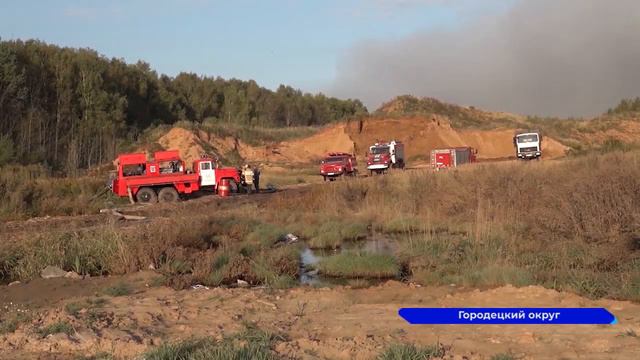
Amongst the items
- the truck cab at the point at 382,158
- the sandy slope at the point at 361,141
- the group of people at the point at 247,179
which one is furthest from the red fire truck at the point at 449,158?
the sandy slope at the point at 361,141

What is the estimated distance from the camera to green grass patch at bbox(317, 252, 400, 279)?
1355cm

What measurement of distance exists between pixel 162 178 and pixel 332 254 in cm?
1848

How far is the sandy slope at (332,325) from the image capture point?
709cm

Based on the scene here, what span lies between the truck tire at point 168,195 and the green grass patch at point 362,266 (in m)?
19.8

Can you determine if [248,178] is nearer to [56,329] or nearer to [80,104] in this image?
[56,329]

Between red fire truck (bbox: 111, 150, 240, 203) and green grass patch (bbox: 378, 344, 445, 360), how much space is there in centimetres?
2722

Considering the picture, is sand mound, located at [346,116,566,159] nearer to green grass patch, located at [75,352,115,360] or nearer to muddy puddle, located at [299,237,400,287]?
muddy puddle, located at [299,237,400,287]

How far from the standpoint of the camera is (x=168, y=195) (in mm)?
32906

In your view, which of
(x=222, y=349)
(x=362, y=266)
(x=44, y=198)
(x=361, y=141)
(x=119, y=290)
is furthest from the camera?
(x=361, y=141)

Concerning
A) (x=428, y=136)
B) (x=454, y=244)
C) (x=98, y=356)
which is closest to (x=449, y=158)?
(x=428, y=136)

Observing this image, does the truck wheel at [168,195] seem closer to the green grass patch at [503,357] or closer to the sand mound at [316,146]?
the green grass patch at [503,357]

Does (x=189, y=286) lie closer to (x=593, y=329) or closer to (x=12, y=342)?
(x=12, y=342)

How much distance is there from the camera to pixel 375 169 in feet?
156

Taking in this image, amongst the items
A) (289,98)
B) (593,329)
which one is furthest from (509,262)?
(289,98)
